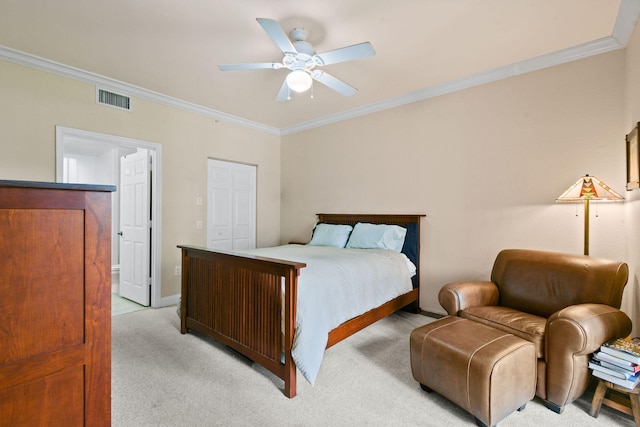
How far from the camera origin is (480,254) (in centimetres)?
322

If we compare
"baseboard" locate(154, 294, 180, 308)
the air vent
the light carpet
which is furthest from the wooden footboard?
the air vent

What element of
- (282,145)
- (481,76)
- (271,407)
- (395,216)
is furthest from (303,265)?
(282,145)

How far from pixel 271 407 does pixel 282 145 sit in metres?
4.21

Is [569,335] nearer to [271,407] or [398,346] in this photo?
[398,346]

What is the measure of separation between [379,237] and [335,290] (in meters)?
1.38

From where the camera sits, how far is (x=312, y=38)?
2.53 meters

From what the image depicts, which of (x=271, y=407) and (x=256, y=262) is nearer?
(x=271, y=407)

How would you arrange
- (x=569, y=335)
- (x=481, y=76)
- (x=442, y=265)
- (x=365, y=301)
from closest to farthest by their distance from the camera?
(x=569, y=335), (x=365, y=301), (x=481, y=76), (x=442, y=265)

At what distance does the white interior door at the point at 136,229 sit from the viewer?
3885mm

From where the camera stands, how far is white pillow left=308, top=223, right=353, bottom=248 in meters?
3.89

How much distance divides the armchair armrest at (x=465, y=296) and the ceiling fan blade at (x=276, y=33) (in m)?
2.19

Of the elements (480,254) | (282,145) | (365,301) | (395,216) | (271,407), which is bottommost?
(271,407)

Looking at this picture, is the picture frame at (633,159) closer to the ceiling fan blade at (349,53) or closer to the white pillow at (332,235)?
the ceiling fan blade at (349,53)

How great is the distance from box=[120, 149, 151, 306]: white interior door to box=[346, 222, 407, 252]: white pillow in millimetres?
2587
